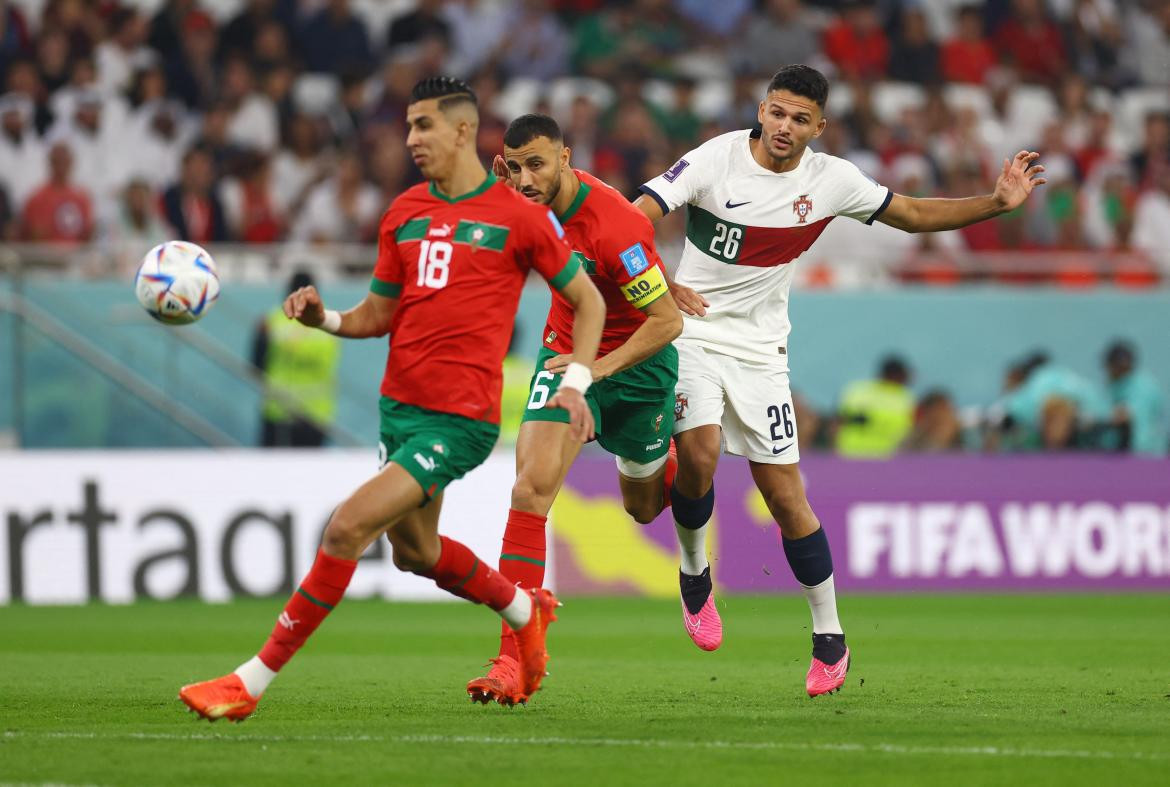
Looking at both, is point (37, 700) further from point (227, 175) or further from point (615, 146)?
point (615, 146)

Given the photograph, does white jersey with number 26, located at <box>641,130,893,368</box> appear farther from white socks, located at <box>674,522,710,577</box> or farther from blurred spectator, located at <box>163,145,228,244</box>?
blurred spectator, located at <box>163,145,228,244</box>

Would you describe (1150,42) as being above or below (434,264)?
above

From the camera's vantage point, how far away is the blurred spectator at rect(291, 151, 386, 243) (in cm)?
1720

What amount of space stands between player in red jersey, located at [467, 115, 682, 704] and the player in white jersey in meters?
0.34

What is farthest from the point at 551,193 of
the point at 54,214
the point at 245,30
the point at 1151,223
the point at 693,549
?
the point at 1151,223

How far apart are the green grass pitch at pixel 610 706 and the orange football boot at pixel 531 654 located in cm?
14

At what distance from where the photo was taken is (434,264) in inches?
282

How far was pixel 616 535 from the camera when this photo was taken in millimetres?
15320

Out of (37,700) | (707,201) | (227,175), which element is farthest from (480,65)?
(37,700)

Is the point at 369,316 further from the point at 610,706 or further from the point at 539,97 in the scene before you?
the point at 539,97

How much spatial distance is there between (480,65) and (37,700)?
12.1 metres

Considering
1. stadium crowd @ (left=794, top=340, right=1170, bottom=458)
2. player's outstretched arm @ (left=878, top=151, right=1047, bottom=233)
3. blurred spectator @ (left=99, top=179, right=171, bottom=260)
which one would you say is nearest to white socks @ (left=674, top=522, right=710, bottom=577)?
player's outstretched arm @ (left=878, top=151, right=1047, bottom=233)

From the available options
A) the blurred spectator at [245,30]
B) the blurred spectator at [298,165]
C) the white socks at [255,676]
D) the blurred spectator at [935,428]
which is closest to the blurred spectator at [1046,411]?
the blurred spectator at [935,428]

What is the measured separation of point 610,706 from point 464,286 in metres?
2.05
